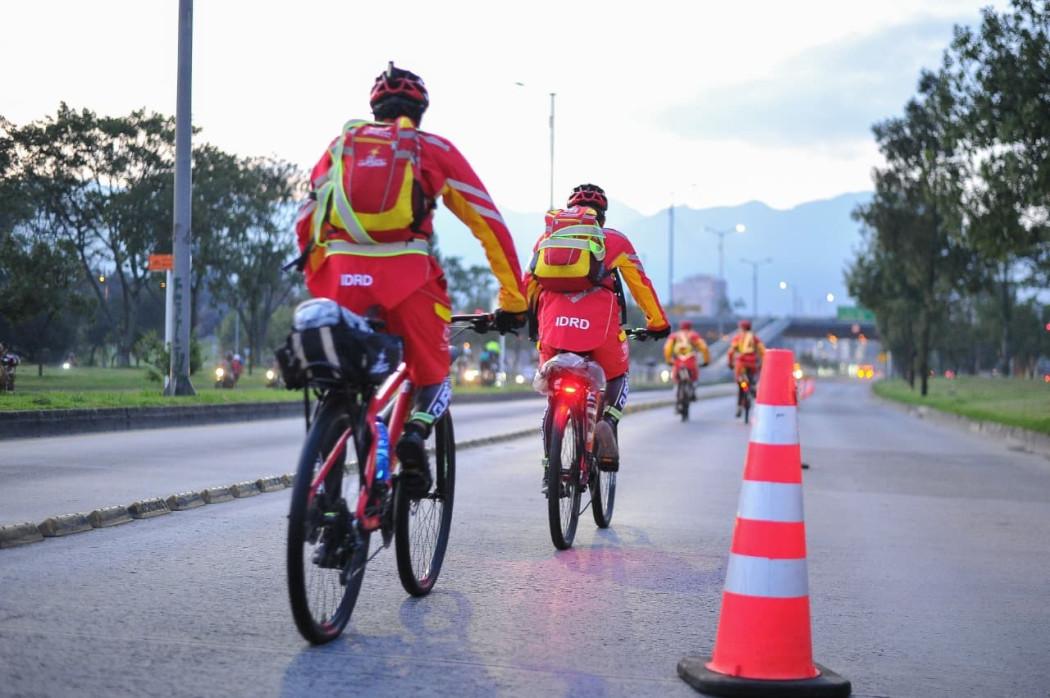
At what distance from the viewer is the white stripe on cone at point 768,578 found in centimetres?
445

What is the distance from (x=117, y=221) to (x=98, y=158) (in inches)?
86.9

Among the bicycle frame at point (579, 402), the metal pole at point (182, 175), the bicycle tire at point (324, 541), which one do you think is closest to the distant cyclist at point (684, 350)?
the metal pole at point (182, 175)

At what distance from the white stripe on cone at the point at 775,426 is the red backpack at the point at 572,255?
9.28 feet

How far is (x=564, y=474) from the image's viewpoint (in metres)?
7.28

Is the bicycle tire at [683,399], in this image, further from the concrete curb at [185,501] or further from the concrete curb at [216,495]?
the concrete curb at [185,501]

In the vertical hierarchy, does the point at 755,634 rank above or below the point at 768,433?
below

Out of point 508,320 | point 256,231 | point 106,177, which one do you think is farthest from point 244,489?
point 256,231

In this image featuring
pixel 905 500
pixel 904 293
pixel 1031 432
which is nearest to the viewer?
pixel 905 500

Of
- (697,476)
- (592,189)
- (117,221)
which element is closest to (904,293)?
(117,221)

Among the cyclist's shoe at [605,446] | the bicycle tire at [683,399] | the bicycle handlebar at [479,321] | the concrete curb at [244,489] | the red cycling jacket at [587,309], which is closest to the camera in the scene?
the bicycle handlebar at [479,321]

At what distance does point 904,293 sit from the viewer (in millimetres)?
56969

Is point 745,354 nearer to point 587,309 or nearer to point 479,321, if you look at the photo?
point 587,309

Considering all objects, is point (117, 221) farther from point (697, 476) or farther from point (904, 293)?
point (904, 293)

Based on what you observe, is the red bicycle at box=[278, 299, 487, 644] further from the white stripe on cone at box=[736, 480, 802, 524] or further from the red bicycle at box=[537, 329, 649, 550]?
the red bicycle at box=[537, 329, 649, 550]
